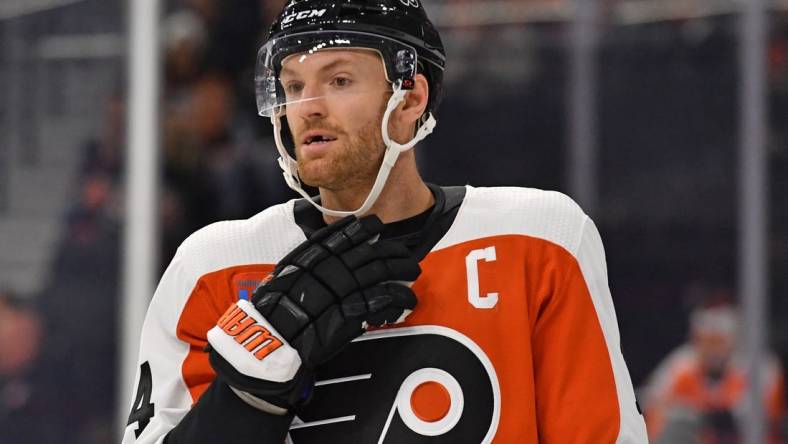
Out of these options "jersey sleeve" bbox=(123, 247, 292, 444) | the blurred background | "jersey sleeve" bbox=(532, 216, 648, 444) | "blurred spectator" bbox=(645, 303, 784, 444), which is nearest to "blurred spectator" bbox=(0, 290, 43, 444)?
the blurred background

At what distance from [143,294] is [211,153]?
422 millimetres

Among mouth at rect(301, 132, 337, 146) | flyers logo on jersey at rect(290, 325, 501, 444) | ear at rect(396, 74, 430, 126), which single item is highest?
ear at rect(396, 74, 430, 126)

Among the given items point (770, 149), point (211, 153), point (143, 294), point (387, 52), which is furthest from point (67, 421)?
point (387, 52)

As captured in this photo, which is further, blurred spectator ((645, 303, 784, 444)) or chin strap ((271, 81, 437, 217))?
blurred spectator ((645, 303, 784, 444))

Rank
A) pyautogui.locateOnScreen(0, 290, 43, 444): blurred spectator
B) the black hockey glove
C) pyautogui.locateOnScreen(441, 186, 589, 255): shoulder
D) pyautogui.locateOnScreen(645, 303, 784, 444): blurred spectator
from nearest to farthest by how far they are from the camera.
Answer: the black hockey glove
pyautogui.locateOnScreen(441, 186, 589, 255): shoulder
pyautogui.locateOnScreen(0, 290, 43, 444): blurred spectator
pyautogui.locateOnScreen(645, 303, 784, 444): blurred spectator

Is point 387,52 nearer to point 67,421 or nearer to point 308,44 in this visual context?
point 308,44

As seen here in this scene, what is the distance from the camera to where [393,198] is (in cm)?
145

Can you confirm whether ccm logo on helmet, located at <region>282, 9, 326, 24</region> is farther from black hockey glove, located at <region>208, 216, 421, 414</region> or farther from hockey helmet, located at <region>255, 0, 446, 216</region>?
black hockey glove, located at <region>208, 216, 421, 414</region>

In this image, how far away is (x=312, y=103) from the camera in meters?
1.40

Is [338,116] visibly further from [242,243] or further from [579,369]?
[579,369]

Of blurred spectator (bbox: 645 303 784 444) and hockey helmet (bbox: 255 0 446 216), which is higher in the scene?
hockey helmet (bbox: 255 0 446 216)

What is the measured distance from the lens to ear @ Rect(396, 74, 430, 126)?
4.77 ft

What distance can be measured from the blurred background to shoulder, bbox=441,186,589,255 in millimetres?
1689

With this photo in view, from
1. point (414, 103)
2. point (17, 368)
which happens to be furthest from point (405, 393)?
point (17, 368)
